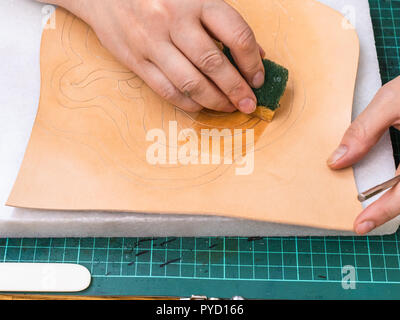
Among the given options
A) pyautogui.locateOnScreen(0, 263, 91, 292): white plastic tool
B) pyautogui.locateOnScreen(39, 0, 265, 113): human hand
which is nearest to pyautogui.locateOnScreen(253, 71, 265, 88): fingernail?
pyautogui.locateOnScreen(39, 0, 265, 113): human hand

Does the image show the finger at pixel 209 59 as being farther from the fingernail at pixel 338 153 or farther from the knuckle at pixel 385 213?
the knuckle at pixel 385 213

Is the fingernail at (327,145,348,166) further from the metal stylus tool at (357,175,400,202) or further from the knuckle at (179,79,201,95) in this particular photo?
the knuckle at (179,79,201,95)

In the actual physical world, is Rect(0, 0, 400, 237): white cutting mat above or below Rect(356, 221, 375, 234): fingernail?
above

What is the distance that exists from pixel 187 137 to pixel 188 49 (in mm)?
229

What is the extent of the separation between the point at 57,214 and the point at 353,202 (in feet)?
2.42

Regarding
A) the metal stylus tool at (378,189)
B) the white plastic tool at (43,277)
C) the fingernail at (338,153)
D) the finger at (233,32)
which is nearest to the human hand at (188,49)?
the finger at (233,32)

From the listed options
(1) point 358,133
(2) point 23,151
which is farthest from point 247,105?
(2) point 23,151

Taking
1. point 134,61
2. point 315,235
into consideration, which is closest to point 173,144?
point 134,61

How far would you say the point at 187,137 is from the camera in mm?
1103

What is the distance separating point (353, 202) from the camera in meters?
1.02

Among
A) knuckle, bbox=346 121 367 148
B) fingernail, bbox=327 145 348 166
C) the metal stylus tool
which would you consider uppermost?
knuckle, bbox=346 121 367 148

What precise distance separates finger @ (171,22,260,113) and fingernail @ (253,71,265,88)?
3 centimetres

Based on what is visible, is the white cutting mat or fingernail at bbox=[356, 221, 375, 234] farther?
the white cutting mat

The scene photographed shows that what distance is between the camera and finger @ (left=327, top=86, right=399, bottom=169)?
1021 millimetres
